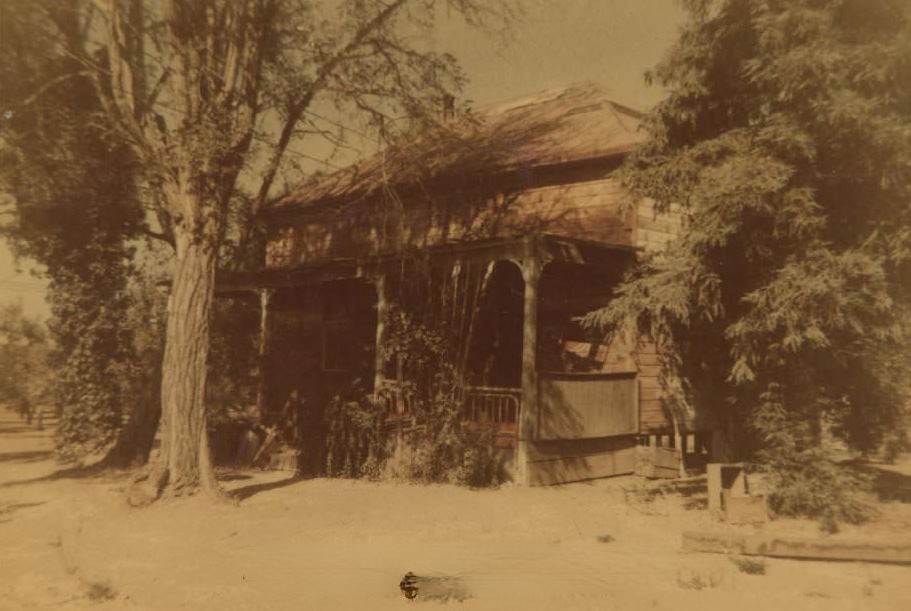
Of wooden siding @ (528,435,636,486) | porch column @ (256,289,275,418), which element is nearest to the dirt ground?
wooden siding @ (528,435,636,486)

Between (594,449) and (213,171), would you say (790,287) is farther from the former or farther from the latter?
(213,171)

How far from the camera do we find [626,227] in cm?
1445

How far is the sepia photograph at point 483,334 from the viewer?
7598mm

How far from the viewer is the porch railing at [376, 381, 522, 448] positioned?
13.1 meters

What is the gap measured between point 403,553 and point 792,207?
634 cm

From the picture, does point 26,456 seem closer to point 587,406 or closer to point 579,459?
point 579,459

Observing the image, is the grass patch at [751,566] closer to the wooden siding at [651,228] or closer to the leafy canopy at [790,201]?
the leafy canopy at [790,201]

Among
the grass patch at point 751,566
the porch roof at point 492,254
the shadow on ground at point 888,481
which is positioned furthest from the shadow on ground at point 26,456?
the shadow on ground at point 888,481

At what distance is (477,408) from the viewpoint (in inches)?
547

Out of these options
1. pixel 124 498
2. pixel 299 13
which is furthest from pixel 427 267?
pixel 124 498

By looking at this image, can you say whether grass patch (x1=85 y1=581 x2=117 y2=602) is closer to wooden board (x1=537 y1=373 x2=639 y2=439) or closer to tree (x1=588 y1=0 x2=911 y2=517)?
wooden board (x1=537 y1=373 x2=639 y2=439)

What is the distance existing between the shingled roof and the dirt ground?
6.42 m

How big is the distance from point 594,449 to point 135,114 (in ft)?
31.7

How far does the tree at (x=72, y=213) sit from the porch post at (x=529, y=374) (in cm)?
788
